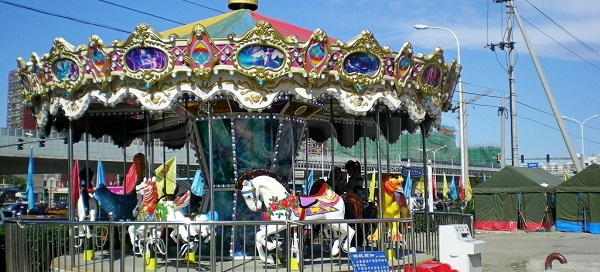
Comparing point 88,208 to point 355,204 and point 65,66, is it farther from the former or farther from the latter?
point 355,204

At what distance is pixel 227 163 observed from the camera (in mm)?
12445

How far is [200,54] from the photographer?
34.3 ft

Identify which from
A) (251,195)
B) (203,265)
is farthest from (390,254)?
(203,265)

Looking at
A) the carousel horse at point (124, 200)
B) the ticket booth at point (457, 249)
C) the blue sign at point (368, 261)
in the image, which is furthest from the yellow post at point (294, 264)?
the carousel horse at point (124, 200)

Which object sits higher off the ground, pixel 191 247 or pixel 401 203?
pixel 401 203

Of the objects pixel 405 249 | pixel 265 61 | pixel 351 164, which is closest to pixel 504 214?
pixel 351 164

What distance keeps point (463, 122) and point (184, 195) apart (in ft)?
80.9

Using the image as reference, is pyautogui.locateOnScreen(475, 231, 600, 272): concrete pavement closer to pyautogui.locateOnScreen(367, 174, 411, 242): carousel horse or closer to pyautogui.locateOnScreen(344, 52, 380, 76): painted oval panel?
pyautogui.locateOnScreen(367, 174, 411, 242): carousel horse

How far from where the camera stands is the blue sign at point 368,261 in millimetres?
9039

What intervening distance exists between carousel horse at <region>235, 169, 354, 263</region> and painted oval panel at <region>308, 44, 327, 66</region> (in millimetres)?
1997

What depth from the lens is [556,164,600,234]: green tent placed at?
29.4 meters

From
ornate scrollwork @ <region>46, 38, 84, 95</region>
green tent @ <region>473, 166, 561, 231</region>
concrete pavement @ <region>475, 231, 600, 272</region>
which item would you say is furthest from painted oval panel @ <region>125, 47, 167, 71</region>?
green tent @ <region>473, 166, 561, 231</region>

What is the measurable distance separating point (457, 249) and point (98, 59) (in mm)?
6551

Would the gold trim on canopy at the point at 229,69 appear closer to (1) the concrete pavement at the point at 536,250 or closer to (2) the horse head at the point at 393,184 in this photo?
(2) the horse head at the point at 393,184
